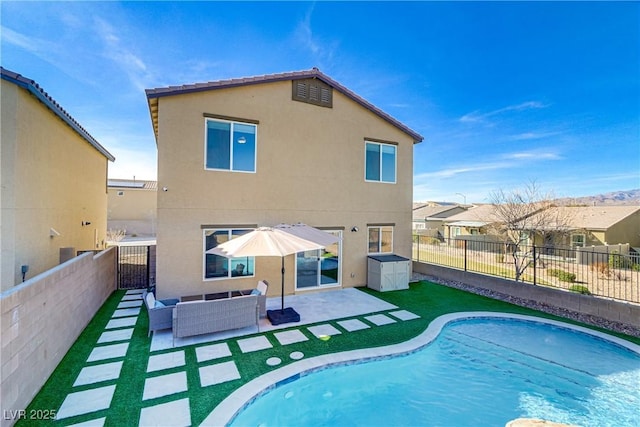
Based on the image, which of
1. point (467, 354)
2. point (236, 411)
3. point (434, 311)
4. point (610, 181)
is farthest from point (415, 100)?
point (610, 181)

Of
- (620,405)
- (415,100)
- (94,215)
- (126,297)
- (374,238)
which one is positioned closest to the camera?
(620,405)

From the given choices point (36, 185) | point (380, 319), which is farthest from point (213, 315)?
point (36, 185)

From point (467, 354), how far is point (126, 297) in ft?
38.8

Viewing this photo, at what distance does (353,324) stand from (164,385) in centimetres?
497

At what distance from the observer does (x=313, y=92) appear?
11281mm

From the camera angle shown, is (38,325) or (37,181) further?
(37,181)

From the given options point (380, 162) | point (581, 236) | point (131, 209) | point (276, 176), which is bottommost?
point (581, 236)

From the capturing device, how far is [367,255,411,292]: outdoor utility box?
38.0 feet

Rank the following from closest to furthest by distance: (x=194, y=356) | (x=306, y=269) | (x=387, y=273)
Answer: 1. (x=194, y=356)
2. (x=306, y=269)
3. (x=387, y=273)

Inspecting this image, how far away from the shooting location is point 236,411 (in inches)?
172

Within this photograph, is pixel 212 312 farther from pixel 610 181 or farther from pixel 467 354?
pixel 610 181

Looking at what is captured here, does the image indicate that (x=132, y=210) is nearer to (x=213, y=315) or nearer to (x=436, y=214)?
(x=213, y=315)

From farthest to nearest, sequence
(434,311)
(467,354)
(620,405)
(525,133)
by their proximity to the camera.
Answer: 1. (525,133)
2. (434,311)
3. (467,354)
4. (620,405)

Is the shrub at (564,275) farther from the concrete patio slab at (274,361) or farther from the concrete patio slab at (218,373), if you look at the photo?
the concrete patio slab at (218,373)
